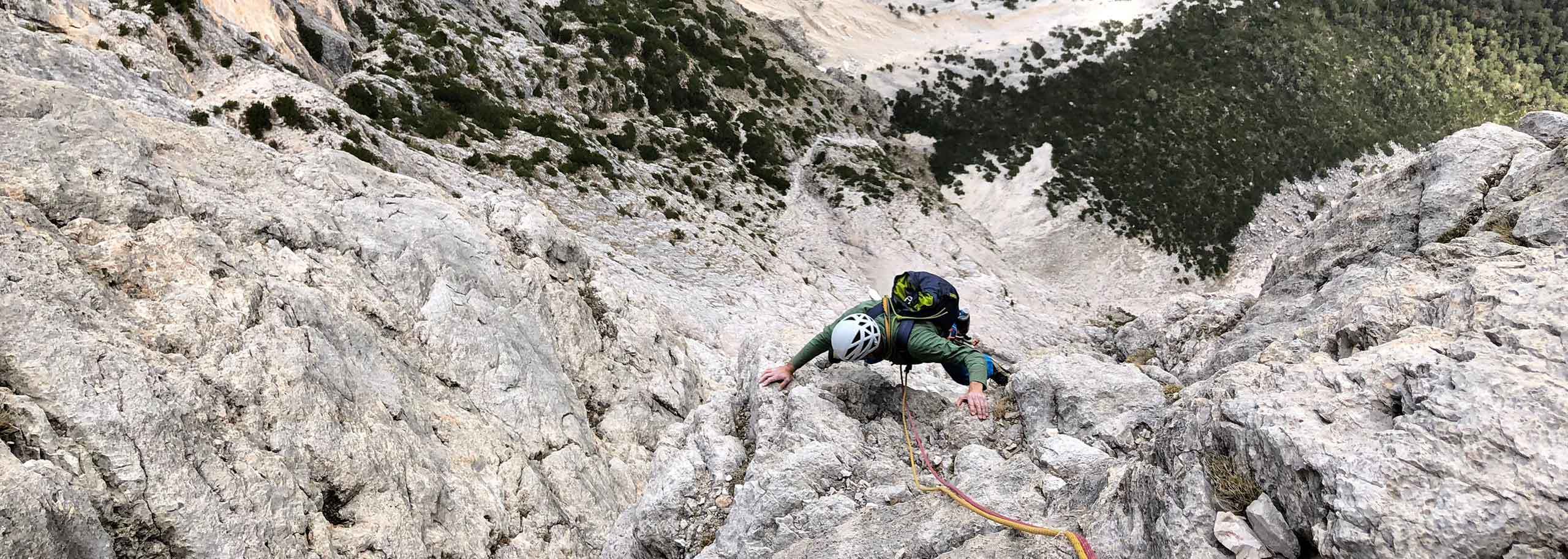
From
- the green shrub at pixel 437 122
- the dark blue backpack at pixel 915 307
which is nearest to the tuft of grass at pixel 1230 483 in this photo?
the dark blue backpack at pixel 915 307

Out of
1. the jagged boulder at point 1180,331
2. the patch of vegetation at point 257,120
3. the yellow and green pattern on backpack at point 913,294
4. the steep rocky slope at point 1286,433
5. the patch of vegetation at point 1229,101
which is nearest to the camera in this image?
the steep rocky slope at point 1286,433

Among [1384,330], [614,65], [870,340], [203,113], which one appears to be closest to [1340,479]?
[1384,330]

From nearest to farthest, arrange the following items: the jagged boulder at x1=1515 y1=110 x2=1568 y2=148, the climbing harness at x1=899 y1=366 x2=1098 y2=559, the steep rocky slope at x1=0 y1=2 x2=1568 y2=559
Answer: the steep rocky slope at x1=0 y1=2 x2=1568 y2=559
the climbing harness at x1=899 y1=366 x2=1098 y2=559
the jagged boulder at x1=1515 y1=110 x2=1568 y2=148

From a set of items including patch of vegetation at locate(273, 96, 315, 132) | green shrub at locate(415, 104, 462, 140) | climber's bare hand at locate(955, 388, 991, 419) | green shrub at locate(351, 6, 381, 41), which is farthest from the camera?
green shrub at locate(351, 6, 381, 41)

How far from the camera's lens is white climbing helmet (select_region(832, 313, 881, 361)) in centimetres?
927

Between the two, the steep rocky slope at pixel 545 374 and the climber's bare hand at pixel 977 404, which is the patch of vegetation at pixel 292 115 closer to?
the steep rocky slope at pixel 545 374

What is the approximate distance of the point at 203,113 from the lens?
20.0 metres

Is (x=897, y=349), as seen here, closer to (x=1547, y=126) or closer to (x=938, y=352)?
(x=938, y=352)

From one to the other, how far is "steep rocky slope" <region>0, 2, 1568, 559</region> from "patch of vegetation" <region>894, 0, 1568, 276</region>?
3249 centimetres

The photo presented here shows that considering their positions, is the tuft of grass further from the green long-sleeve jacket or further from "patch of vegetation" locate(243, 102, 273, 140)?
"patch of vegetation" locate(243, 102, 273, 140)

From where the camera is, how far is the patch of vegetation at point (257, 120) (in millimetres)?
21188

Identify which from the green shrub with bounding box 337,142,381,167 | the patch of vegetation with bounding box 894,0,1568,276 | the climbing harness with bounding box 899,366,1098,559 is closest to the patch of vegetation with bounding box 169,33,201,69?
the green shrub with bounding box 337,142,381,167

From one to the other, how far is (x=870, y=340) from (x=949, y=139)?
168 feet


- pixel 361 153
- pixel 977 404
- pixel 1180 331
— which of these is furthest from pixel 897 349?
pixel 361 153
